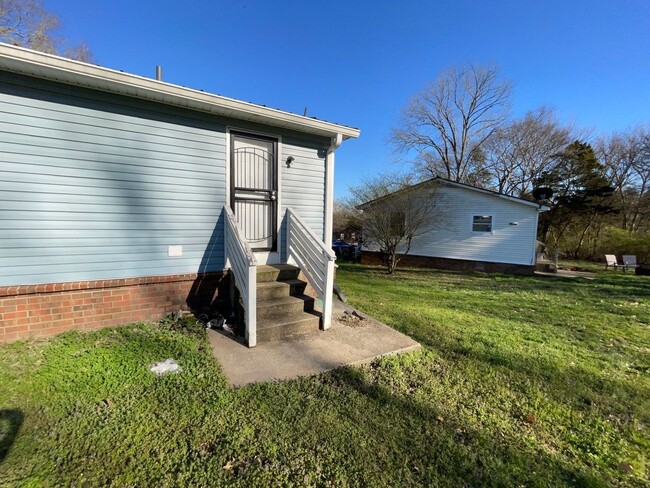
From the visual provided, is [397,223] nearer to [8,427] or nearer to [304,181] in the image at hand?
[304,181]

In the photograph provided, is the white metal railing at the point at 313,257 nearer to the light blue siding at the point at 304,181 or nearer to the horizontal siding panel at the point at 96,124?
the light blue siding at the point at 304,181

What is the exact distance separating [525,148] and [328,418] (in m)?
25.3

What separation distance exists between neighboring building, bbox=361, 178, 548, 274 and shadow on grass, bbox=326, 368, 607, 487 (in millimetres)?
10342

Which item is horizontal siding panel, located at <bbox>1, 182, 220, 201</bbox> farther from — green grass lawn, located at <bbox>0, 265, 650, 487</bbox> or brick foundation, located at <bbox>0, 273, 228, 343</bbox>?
green grass lawn, located at <bbox>0, 265, 650, 487</bbox>

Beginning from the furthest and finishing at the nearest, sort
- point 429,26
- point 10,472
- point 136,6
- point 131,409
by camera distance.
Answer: point 429,26 → point 136,6 → point 131,409 → point 10,472

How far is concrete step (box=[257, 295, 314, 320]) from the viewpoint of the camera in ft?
11.9

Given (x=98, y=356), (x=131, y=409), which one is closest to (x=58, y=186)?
(x=98, y=356)

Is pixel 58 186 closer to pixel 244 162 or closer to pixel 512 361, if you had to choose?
pixel 244 162

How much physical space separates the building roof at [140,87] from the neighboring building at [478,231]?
318 inches

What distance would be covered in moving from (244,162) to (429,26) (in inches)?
443

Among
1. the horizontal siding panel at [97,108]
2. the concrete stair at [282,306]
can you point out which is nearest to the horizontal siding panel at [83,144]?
the horizontal siding panel at [97,108]

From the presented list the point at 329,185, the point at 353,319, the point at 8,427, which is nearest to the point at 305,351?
the point at 353,319

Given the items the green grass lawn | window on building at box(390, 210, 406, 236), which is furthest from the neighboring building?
the green grass lawn

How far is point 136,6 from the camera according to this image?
5918 millimetres
